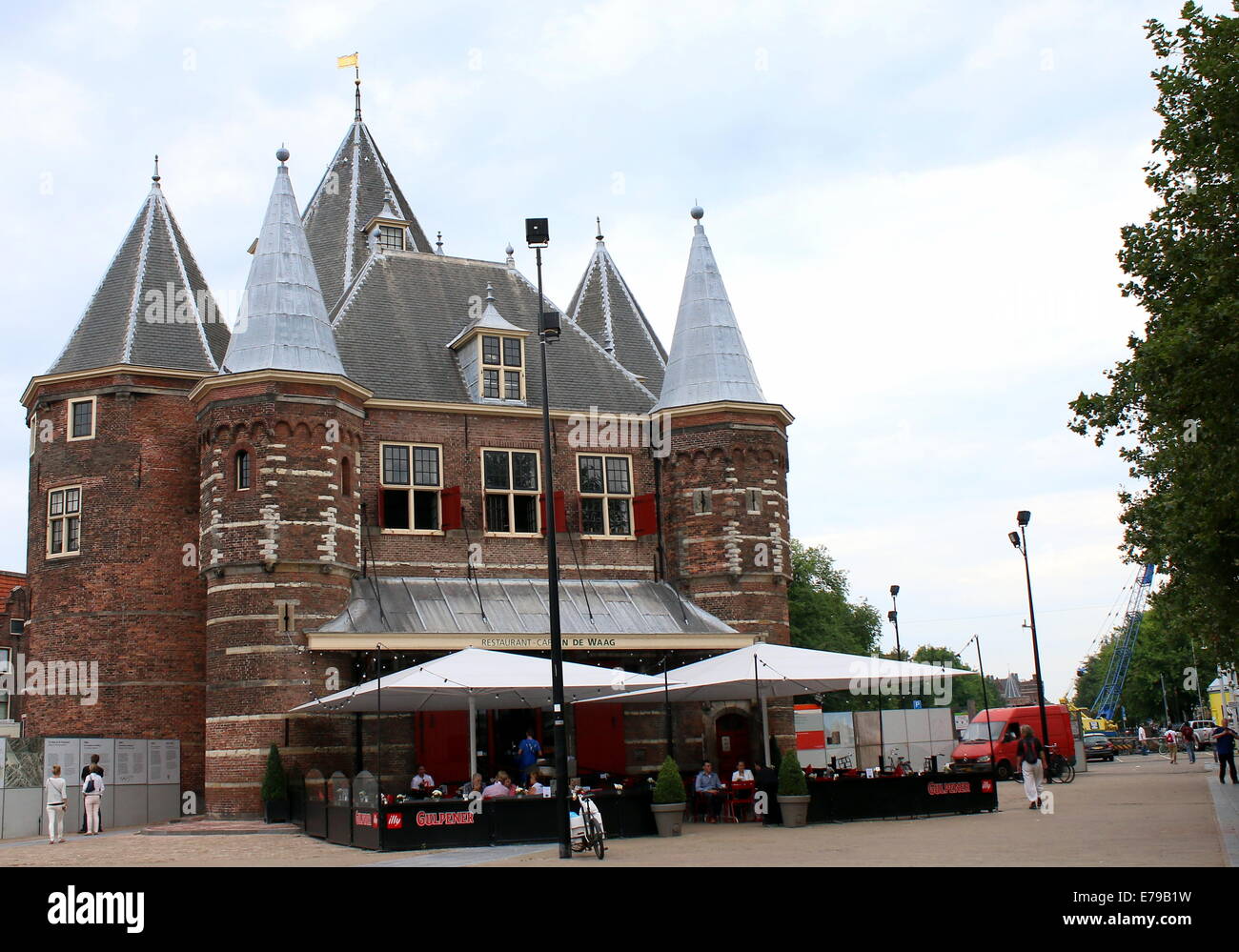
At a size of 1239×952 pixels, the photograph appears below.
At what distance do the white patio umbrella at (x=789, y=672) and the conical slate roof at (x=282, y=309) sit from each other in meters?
10.1

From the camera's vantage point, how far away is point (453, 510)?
1115 inches

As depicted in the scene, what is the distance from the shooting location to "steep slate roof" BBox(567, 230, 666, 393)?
34.3 metres

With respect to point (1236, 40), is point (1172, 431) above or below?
below

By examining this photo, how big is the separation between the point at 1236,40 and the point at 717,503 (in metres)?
15.6

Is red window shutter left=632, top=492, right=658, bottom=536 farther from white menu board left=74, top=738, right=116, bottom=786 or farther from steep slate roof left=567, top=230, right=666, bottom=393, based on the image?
white menu board left=74, top=738, right=116, bottom=786

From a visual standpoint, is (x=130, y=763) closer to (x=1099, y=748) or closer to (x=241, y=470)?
(x=241, y=470)

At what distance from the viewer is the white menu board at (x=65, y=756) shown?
84.2 ft

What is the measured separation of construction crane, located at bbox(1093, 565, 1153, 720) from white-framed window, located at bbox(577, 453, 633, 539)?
68787mm

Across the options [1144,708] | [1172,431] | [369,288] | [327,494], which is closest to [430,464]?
[327,494]

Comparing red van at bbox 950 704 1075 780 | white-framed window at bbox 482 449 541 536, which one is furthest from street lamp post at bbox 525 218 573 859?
red van at bbox 950 704 1075 780

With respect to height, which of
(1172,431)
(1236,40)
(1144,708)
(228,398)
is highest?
(1236,40)
